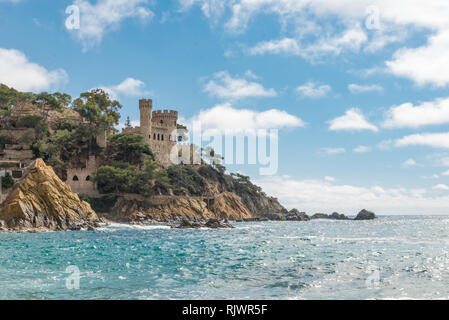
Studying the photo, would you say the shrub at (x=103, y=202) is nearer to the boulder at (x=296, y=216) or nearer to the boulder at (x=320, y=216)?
the boulder at (x=296, y=216)

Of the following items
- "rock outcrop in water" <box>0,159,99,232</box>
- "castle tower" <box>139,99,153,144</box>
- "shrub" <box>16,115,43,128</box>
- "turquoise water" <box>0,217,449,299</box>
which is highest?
"castle tower" <box>139,99,153,144</box>

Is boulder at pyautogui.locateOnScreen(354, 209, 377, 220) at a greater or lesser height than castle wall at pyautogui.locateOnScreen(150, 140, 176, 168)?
lesser

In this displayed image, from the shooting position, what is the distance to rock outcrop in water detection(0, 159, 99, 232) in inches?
1955

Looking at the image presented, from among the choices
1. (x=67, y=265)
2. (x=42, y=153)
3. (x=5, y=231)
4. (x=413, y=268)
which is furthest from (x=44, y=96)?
(x=413, y=268)

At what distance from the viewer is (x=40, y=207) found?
171ft

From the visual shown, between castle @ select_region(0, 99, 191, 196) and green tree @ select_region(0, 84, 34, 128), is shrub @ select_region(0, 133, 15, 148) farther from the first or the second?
green tree @ select_region(0, 84, 34, 128)

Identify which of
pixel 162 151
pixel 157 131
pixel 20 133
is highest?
pixel 157 131

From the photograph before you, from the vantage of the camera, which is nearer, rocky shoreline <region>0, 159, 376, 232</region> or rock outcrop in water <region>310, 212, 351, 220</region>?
rocky shoreline <region>0, 159, 376, 232</region>

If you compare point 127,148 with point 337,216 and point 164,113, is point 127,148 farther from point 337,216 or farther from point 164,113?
point 337,216

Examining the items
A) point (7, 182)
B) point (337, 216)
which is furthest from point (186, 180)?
point (337, 216)

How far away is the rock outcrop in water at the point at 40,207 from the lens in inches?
1955

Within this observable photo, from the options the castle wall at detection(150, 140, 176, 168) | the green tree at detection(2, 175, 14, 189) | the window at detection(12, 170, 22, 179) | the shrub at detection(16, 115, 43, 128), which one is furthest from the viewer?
the castle wall at detection(150, 140, 176, 168)

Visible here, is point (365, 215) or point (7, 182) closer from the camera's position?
point (7, 182)

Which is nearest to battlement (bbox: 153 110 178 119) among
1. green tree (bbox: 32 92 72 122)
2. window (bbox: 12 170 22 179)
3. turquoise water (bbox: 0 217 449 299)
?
green tree (bbox: 32 92 72 122)
